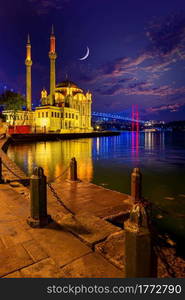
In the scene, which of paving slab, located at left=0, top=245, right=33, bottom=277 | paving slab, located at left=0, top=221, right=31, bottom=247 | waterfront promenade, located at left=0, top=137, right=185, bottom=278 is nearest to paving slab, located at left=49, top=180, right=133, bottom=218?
waterfront promenade, located at left=0, top=137, right=185, bottom=278

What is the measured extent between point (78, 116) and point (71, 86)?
55.6 feet

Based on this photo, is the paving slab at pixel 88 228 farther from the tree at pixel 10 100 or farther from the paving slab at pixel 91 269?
the tree at pixel 10 100

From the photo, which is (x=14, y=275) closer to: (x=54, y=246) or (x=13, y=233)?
(x=54, y=246)

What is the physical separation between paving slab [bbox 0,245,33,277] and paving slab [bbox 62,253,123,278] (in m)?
0.69

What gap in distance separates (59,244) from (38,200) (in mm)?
1087

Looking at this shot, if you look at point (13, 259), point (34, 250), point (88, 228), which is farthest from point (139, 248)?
point (88, 228)

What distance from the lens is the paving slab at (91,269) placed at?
9.92 feet

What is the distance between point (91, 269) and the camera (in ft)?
10.3

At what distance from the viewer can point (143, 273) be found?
7.73ft

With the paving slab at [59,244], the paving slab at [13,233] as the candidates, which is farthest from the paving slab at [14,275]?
the paving slab at [13,233]

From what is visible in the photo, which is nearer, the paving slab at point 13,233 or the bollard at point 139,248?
the bollard at point 139,248

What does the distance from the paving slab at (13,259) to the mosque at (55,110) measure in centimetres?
5916

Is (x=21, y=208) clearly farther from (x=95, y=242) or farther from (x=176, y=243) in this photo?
(x=176, y=243)

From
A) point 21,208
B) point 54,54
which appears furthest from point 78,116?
point 21,208
